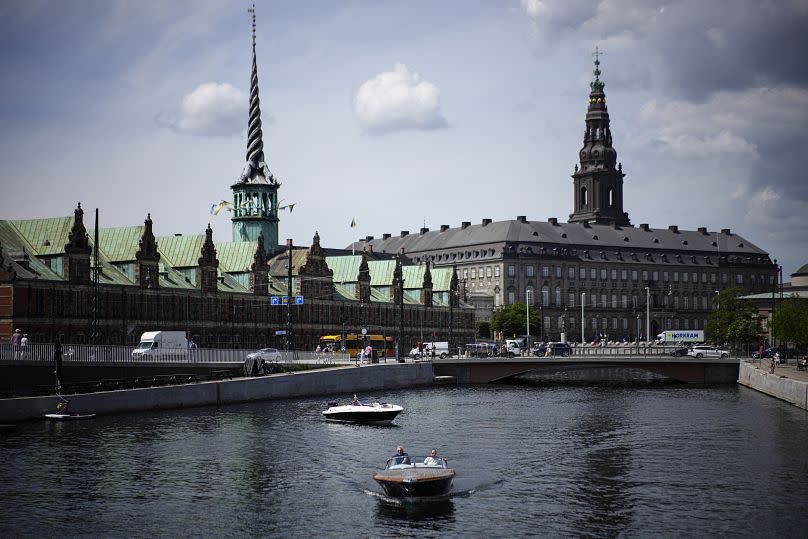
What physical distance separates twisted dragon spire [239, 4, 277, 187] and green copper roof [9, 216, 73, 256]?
207ft

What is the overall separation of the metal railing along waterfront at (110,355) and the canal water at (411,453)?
30.0 feet

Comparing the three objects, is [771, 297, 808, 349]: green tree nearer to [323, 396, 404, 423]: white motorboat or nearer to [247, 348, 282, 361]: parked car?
[247, 348, 282, 361]: parked car

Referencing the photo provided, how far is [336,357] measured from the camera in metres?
140

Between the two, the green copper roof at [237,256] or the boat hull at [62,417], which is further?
the green copper roof at [237,256]

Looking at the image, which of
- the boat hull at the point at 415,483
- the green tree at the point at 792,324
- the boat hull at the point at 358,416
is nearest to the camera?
the boat hull at the point at 415,483

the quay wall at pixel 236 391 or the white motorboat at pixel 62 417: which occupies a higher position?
the quay wall at pixel 236 391

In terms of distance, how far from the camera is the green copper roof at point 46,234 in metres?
130

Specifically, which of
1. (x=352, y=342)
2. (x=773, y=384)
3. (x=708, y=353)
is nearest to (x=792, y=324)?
(x=708, y=353)

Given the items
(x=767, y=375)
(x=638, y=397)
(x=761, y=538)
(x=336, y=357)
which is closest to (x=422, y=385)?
Result: (x=336, y=357)

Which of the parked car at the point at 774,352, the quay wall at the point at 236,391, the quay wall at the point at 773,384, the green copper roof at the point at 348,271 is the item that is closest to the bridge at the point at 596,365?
the quay wall at the point at 773,384

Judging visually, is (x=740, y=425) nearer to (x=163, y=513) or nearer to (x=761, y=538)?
(x=761, y=538)

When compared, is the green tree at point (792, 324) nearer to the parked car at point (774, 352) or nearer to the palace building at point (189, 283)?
the parked car at point (774, 352)

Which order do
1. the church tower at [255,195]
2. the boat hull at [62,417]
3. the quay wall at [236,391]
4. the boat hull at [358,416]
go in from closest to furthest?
the boat hull at [62,417] < the quay wall at [236,391] < the boat hull at [358,416] < the church tower at [255,195]

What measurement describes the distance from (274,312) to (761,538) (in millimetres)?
121457
